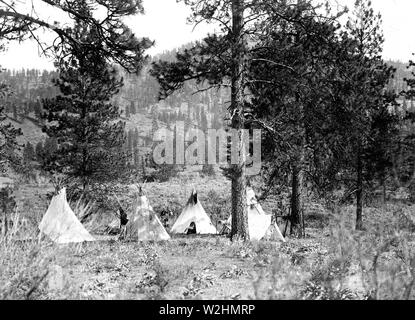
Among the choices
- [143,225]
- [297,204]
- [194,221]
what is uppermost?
[297,204]

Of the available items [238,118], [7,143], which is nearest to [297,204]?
[238,118]

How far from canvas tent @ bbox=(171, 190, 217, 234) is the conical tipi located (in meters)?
6.25

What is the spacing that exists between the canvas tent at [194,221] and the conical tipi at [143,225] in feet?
20.5

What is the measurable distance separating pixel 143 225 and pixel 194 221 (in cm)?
719

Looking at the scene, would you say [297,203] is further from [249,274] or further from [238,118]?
[249,274]

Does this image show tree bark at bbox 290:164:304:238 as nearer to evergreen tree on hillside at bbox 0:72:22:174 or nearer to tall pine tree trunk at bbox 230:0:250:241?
tall pine tree trunk at bbox 230:0:250:241

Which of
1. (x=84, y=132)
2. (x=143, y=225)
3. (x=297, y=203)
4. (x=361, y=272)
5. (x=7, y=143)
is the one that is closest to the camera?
(x=361, y=272)

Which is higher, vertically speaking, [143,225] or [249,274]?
[249,274]

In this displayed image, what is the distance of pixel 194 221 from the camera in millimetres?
23844

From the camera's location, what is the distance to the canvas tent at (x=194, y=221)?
2367 cm

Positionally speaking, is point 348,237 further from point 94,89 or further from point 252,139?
point 94,89

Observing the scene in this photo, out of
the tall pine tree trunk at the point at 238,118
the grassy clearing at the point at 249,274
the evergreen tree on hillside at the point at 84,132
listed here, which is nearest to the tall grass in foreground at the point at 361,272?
the grassy clearing at the point at 249,274

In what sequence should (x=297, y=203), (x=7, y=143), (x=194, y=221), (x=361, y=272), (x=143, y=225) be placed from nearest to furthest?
(x=361, y=272) < (x=143, y=225) < (x=297, y=203) < (x=7, y=143) < (x=194, y=221)

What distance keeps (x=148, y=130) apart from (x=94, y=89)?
454ft
